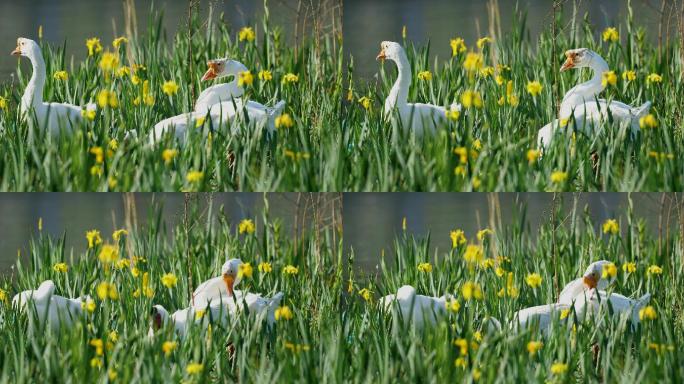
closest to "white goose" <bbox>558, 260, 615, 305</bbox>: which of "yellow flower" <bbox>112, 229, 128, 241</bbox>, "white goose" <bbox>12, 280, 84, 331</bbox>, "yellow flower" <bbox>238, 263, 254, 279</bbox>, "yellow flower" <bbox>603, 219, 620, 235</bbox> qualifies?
"yellow flower" <bbox>603, 219, 620, 235</bbox>

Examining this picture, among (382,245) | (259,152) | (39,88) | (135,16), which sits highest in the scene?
(135,16)

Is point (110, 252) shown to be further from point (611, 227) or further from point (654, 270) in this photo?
point (654, 270)

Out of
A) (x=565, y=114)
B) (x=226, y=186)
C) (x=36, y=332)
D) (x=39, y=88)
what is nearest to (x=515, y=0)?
(x=565, y=114)

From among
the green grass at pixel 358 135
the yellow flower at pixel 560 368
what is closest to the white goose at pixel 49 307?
the green grass at pixel 358 135

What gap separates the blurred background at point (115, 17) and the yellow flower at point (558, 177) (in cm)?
90

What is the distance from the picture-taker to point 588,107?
3.85 meters

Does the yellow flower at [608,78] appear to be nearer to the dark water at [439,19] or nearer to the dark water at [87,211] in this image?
the dark water at [439,19]

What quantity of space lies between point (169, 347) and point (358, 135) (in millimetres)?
947

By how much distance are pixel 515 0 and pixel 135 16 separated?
1339 millimetres

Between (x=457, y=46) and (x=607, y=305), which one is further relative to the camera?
(x=457, y=46)

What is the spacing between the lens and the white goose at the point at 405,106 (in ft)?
12.5

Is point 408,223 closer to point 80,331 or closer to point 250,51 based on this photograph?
point 250,51

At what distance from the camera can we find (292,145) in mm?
3795

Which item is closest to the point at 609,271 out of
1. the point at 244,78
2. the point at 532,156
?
the point at 532,156
